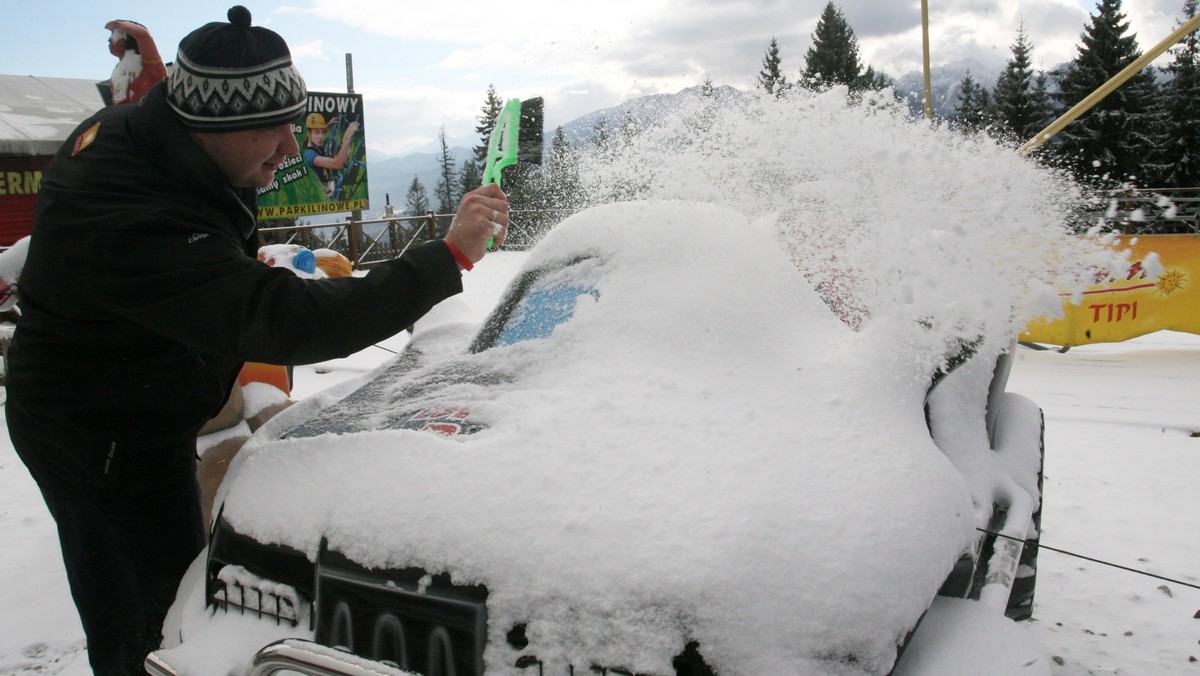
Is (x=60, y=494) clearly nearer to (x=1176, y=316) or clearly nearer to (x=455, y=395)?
(x=455, y=395)

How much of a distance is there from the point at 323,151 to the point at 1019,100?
23.7 m

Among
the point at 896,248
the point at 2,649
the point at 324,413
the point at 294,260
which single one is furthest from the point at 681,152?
the point at 2,649

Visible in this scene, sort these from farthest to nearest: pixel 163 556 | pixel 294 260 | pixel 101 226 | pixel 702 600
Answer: pixel 294 260 → pixel 163 556 → pixel 101 226 → pixel 702 600

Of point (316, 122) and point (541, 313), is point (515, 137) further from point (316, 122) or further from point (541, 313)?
point (316, 122)

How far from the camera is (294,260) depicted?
10.9 ft

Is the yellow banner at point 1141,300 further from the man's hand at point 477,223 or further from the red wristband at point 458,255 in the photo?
the red wristband at point 458,255

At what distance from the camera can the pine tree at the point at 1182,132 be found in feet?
77.5

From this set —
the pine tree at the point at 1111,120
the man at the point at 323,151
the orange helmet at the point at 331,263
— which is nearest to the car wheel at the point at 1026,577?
the orange helmet at the point at 331,263

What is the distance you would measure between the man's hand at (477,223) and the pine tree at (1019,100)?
2712 cm

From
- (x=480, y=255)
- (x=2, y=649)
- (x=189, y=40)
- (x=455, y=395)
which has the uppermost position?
(x=189, y=40)

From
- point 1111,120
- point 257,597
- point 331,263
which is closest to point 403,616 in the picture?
point 257,597

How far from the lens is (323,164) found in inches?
494

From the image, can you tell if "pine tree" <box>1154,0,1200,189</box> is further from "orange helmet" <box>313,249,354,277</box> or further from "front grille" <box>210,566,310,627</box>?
"front grille" <box>210,566,310,627</box>

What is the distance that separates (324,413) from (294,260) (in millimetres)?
1398
